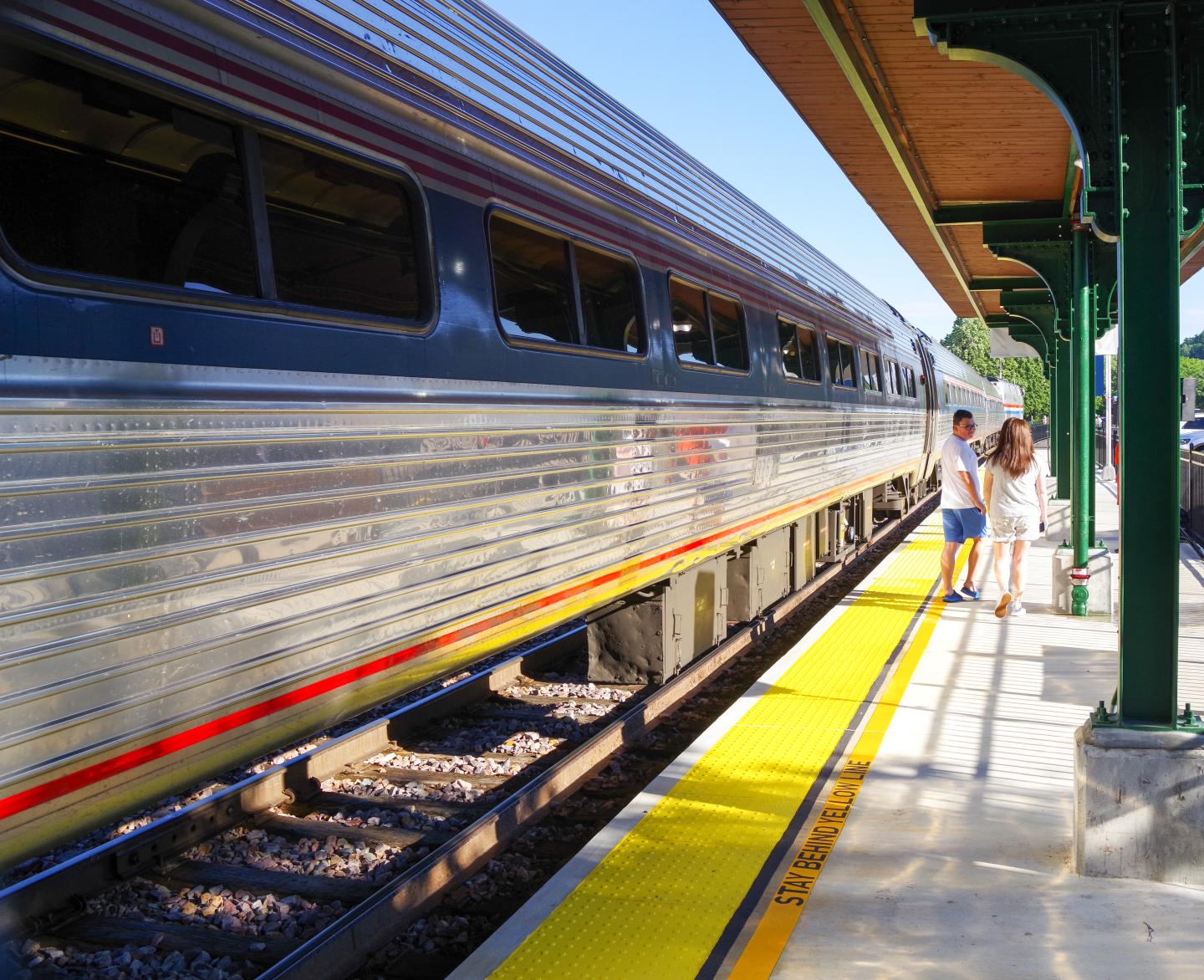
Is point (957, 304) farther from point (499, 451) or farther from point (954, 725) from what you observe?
point (499, 451)

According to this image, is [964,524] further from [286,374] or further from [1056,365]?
[286,374]

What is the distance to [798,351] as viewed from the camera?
29.3 ft

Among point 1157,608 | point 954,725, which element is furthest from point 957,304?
point 1157,608

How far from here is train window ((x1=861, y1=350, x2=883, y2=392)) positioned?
39.4 ft

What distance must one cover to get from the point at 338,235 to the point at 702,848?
2406mm

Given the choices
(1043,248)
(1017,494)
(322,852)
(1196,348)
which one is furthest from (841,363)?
(1196,348)

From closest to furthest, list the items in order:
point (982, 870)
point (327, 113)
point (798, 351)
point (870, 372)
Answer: point (327, 113), point (982, 870), point (798, 351), point (870, 372)

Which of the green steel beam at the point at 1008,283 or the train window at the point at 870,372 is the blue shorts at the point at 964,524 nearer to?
the train window at the point at 870,372

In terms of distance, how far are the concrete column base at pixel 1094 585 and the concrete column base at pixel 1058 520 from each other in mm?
4428

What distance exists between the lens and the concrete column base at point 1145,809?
3.80m

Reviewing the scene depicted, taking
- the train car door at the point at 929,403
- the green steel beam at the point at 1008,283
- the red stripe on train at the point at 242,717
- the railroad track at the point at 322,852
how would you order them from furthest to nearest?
the train car door at the point at 929,403, the green steel beam at the point at 1008,283, the railroad track at the point at 322,852, the red stripe on train at the point at 242,717

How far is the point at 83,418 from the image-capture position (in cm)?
243

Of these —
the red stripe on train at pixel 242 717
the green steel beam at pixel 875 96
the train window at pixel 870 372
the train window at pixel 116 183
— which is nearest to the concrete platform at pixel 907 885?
the red stripe on train at pixel 242 717

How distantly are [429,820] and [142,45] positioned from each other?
3298 millimetres
